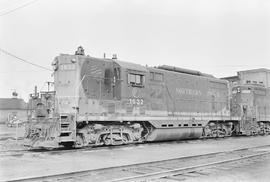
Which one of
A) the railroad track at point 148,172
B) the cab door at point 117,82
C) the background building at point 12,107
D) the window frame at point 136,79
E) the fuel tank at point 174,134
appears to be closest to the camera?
the railroad track at point 148,172

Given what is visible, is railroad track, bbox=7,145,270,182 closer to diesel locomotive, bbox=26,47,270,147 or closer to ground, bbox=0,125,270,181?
ground, bbox=0,125,270,181

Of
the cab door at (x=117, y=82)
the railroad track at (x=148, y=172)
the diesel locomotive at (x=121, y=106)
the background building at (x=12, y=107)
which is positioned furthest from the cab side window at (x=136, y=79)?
the background building at (x=12, y=107)

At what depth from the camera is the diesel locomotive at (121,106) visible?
41.4 ft

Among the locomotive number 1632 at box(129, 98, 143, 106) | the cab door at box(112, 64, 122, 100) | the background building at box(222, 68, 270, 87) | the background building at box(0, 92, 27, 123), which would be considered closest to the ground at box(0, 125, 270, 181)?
the cab door at box(112, 64, 122, 100)

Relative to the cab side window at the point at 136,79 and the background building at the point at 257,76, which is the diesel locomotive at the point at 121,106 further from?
the background building at the point at 257,76

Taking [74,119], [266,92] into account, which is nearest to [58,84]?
[74,119]

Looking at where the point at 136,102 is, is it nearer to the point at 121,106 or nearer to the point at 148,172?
the point at 121,106

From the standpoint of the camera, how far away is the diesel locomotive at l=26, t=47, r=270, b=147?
41.4 feet

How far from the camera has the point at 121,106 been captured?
1417 cm

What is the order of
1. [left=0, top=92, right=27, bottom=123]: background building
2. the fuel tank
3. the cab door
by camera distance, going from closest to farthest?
the cab door
the fuel tank
[left=0, top=92, right=27, bottom=123]: background building

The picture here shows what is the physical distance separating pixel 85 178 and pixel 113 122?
6.88 meters

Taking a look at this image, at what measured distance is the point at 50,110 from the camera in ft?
42.0

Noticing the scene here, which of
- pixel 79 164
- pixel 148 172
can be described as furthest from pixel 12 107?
pixel 148 172

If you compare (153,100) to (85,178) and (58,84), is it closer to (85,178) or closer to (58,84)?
(58,84)
